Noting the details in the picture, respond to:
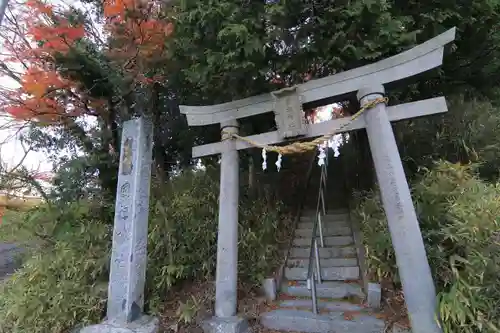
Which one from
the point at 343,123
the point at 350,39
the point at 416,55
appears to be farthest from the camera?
the point at 350,39

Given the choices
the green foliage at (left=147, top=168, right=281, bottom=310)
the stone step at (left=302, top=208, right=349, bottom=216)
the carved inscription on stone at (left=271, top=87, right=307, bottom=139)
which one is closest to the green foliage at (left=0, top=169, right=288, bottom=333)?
the green foliage at (left=147, top=168, right=281, bottom=310)

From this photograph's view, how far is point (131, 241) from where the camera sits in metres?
3.96

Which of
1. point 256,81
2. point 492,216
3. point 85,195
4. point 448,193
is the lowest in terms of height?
point 492,216

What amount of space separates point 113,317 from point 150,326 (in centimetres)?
52

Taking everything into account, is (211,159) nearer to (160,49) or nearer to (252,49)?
(160,49)

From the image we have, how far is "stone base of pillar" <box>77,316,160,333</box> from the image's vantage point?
140 inches

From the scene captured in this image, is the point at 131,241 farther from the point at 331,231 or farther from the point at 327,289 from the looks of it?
the point at 331,231

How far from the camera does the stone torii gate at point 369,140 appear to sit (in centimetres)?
308

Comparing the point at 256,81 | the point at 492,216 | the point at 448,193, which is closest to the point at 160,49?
the point at 256,81

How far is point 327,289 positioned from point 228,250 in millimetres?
1467

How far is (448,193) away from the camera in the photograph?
3537 millimetres

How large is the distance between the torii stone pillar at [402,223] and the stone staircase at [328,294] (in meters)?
0.55

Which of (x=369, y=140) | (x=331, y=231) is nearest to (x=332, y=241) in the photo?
(x=331, y=231)

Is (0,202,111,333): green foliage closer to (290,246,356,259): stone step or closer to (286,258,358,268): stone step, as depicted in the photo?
(286,258,358,268): stone step
